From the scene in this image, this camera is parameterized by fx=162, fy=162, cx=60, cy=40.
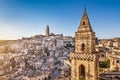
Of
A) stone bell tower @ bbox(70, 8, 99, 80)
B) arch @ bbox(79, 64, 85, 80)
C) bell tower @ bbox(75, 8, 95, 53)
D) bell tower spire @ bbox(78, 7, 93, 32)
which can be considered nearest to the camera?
stone bell tower @ bbox(70, 8, 99, 80)

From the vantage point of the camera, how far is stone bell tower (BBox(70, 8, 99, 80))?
1543cm

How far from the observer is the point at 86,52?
15594 mm

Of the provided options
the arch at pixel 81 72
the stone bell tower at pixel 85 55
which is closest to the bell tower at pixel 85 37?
the stone bell tower at pixel 85 55

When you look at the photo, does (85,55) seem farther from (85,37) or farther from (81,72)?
(81,72)

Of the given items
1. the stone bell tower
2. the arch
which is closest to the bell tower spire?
the stone bell tower

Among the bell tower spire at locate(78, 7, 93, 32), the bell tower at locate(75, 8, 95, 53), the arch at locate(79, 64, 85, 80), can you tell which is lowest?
the arch at locate(79, 64, 85, 80)

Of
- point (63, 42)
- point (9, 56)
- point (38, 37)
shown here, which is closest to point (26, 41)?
point (38, 37)

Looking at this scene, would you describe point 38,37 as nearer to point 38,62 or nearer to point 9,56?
point 9,56

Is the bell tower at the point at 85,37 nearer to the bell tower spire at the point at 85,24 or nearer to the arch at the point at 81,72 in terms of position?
the bell tower spire at the point at 85,24

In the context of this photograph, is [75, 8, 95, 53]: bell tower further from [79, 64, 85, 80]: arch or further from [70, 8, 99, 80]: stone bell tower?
[79, 64, 85, 80]: arch

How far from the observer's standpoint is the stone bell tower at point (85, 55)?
607 inches

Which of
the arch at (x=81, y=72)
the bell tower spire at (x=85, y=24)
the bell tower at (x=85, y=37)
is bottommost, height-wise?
the arch at (x=81, y=72)

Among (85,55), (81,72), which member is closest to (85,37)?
(85,55)

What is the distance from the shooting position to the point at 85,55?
1568cm
